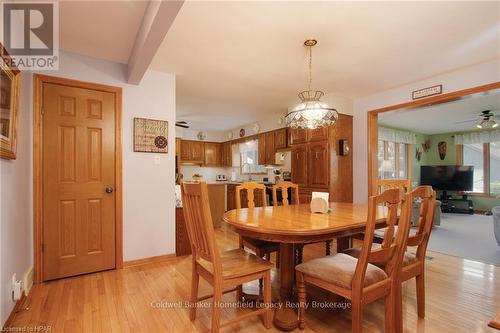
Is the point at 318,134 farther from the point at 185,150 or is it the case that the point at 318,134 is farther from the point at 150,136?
the point at 185,150

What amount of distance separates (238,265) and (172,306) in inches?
30.6

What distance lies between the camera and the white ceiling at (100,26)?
6.23ft

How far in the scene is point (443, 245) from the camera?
12.4ft

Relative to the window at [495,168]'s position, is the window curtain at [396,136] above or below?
above

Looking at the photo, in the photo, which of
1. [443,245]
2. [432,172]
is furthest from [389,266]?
[432,172]

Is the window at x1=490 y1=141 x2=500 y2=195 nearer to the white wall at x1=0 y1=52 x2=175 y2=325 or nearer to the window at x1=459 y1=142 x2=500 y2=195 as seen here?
the window at x1=459 y1=142 x2=500 y2=195

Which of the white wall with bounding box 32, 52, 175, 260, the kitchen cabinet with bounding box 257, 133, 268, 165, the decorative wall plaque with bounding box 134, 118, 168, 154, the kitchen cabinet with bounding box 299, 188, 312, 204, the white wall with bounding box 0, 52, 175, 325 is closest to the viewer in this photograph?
the white wall with bounding box 0, 52, 175, 325

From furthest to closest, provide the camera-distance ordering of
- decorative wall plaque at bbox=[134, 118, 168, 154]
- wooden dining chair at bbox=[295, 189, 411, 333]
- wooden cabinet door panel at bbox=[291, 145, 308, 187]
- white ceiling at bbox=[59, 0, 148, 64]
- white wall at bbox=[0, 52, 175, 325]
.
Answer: wooden cabinet door panel at bbox=[291, 145, 308, 187], decorative wall plaque at bbox=[134, 118, 168, 154], white wall at bbox=[0, 52, 175, 325], white ceiling at bbox=[59, 0, 148, 64], wooden dining chair at bbox=[295, 189, 411, 333]

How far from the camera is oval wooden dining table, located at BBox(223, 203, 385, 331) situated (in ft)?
5.26

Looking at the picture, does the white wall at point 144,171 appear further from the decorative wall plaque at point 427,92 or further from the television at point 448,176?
the television at point 448,176

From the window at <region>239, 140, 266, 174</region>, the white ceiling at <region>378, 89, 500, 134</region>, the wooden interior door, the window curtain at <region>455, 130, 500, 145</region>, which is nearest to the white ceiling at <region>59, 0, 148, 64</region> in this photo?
the wooden interior door

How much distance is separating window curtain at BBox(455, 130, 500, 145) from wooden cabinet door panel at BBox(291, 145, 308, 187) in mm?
5943

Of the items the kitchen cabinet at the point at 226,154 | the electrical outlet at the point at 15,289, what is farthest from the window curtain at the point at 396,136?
the electrical outlet at the point at 15,289

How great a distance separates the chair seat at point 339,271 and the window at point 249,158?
15.3 ft
